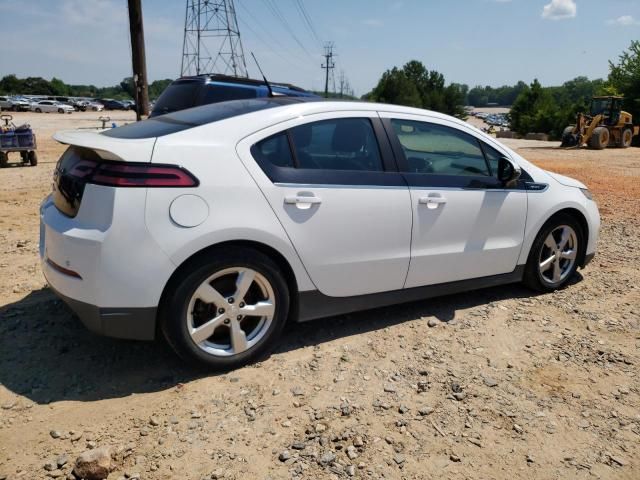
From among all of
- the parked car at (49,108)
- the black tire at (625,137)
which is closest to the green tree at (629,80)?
the black tire at (625,137)

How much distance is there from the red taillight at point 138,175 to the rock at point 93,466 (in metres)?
1.31

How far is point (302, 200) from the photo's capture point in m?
3.15

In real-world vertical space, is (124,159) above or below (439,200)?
above

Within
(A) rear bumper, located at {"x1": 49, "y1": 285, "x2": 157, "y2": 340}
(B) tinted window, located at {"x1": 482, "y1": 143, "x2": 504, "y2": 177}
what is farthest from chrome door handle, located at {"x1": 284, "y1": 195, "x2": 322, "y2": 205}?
(B) tinted window, located at {"x1": 482, "y1": 143, "x2": 504, "y2": 177}

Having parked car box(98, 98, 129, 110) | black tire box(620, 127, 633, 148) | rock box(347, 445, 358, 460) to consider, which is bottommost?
rock box(347, 445, 358, 460)

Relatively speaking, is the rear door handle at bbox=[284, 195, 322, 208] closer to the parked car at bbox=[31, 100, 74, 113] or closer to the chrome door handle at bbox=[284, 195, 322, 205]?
the chrome door handle at bbox=[284, 195, 322, 205]

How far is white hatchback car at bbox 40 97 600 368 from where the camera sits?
9.06ft

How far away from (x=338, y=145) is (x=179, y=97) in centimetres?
599

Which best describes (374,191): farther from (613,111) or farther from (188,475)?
(613,111)

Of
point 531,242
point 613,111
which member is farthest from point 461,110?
point 531,242

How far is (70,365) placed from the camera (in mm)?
3172

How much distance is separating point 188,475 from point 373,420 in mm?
975

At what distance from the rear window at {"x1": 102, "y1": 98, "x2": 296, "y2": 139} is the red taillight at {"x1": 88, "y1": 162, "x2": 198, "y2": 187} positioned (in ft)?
1.02

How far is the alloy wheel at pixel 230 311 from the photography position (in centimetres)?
296
